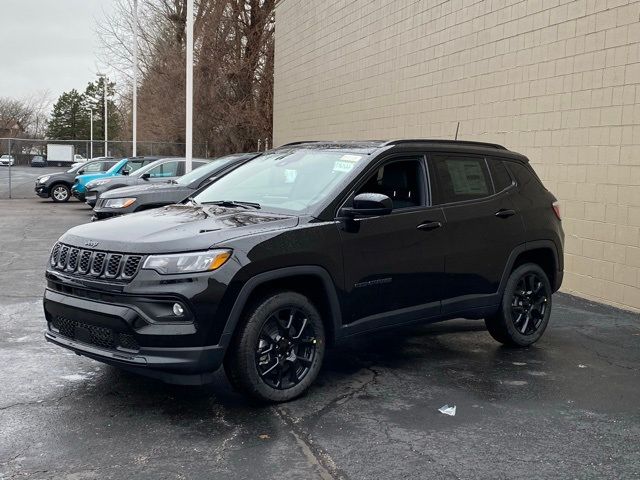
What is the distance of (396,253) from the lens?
5.54 metres

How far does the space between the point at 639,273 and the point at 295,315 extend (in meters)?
5.02

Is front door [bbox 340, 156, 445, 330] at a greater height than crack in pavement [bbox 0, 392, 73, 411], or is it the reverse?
front door [bbox 340, 156, 445, 330]

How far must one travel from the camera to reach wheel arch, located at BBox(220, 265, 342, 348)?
15.2 ft

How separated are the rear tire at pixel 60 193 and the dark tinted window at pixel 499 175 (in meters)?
21.6

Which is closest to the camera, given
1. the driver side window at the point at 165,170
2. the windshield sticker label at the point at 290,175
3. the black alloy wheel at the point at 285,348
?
the black alloy wheel at the point at 285,348

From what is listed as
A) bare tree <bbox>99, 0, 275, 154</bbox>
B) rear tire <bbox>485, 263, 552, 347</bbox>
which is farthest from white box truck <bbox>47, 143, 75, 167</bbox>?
rear tire <bbox>485, 263, 552, 347</bbox>

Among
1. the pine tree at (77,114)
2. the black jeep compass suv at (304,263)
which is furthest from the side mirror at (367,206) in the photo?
the pine tree at (77,114)

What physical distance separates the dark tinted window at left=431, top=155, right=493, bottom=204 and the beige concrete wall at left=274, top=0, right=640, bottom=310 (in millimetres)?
2758

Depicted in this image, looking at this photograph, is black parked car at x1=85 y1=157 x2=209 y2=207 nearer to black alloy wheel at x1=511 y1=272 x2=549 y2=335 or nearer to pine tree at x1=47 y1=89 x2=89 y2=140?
black alloy wheel at x1=511 y1=272 x2=549 y2=335

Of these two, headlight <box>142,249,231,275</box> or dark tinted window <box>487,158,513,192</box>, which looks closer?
headlight <box>142,249,231,275</box>

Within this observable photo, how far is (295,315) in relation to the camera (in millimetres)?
5008

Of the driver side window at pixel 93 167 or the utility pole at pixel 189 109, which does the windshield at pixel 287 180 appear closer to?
the utility pole at pixel 189 109

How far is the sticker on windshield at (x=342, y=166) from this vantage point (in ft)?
18.4

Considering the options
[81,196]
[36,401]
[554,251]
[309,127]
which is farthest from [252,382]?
[81,196]
